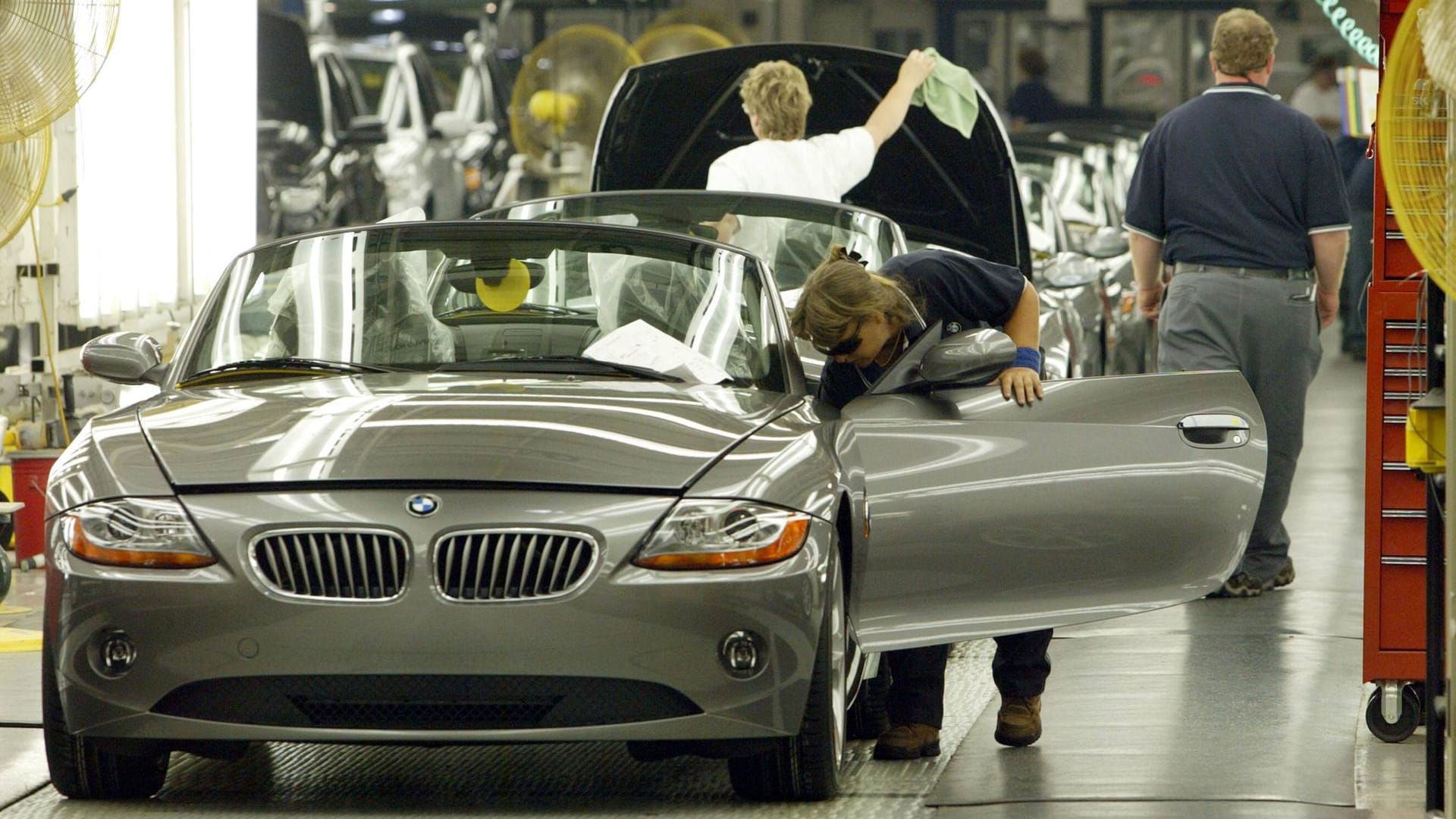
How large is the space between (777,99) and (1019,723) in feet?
13.5

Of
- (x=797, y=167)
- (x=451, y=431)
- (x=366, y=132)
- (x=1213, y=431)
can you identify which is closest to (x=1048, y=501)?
(x=1213, y=431)

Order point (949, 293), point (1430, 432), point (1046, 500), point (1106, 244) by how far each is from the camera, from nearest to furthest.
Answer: point (1430, 432) < point (1046, 500) < point (949, 293) < point (1106, 244)

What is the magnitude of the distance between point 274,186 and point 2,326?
653cm

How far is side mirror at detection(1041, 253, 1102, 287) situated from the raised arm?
1.23 meters

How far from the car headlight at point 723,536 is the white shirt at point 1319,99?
15.4 meters

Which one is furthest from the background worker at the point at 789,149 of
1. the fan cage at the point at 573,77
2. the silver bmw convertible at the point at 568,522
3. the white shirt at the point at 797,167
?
the fan cage at the point at 573,77

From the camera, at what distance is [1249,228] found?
26.6ft

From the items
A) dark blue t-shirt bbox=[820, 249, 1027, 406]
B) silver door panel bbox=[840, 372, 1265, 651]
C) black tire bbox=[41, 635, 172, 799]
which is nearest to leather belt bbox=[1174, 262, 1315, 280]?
dark blue t-shirt bbox=[820, 249, 1027, 406]

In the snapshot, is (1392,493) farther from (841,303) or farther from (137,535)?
(137,535)

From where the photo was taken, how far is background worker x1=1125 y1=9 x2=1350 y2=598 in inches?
320

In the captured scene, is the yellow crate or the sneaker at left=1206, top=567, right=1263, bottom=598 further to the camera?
the sneaker at left=1206, top=567, right=1263, bottom=598

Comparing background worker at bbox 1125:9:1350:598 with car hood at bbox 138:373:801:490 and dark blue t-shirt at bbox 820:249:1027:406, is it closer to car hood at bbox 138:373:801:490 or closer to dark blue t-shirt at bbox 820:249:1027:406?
dark blue t-shirt at bbox 820:249:1027:406

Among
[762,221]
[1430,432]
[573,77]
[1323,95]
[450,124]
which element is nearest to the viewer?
[1430,432]

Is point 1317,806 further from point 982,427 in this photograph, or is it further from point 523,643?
point 523,643
